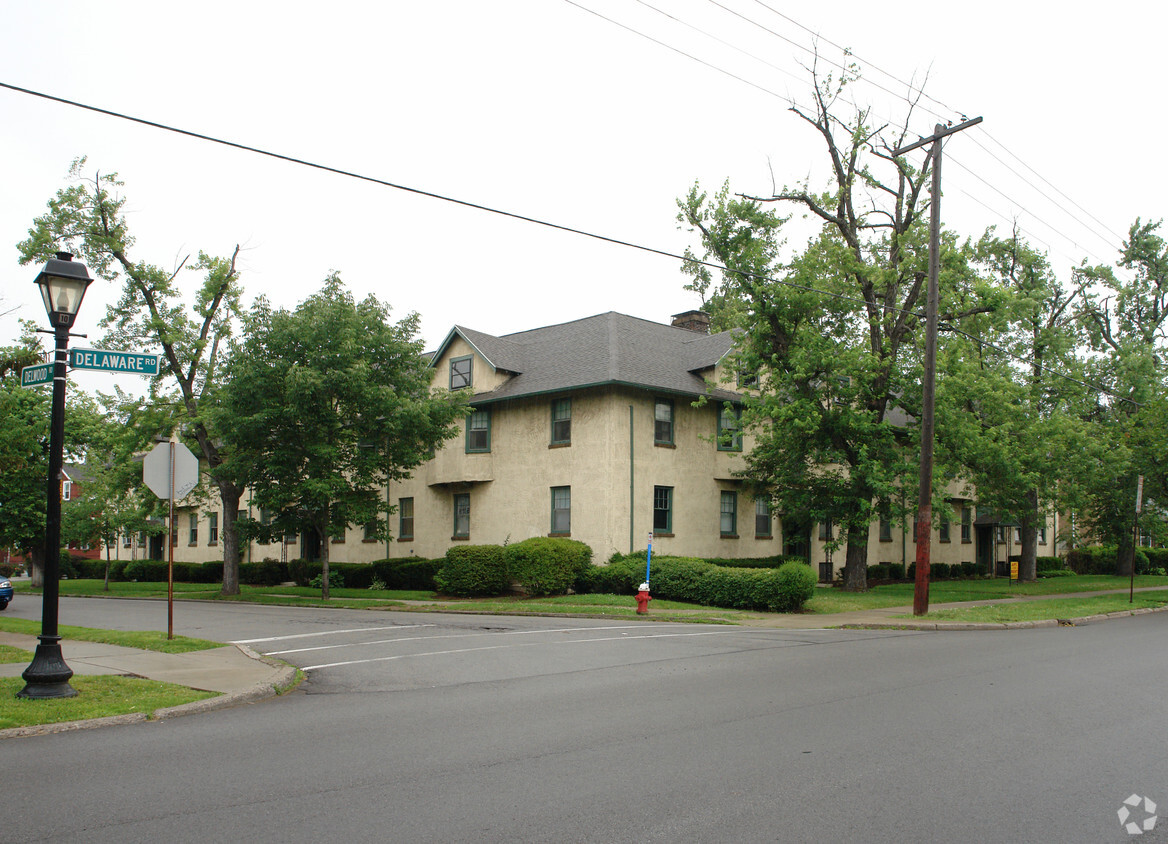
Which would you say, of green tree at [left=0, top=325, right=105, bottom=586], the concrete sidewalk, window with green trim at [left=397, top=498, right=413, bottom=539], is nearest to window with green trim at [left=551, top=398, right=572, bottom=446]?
window with green trim at [left=397, top=498, right=413, bottom=539]

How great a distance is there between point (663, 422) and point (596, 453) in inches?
113

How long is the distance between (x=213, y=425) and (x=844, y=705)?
80.4ft

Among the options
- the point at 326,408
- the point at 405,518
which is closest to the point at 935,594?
the point at 405,518

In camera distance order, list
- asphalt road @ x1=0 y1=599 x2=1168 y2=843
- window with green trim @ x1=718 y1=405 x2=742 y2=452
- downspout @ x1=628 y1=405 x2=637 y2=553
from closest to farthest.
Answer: asphalt road @ x1=0 y1=599 x2=1168 y2=843
downspout @ x1=628 y1=405 x2=637 y2=553
window with green trim @ x1=718 y1=405 x2=742 y2=452

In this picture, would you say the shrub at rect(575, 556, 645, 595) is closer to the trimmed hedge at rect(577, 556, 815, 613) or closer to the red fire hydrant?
the trimmed hedge at rect(577, 556, 815, 613)

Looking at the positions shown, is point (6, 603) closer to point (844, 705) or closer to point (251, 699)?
point (251, 699)

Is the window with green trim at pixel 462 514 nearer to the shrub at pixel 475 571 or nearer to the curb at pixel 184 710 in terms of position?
the shrub at pixel 475 571

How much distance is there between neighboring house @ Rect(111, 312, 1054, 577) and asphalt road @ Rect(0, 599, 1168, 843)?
1602 centimetres

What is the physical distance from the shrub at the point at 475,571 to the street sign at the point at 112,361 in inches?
704

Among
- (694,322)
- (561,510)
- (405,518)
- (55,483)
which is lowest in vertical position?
(405,518)

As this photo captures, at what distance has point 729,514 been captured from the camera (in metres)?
32.2

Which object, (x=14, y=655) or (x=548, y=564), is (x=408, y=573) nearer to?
(x=548, y=564)

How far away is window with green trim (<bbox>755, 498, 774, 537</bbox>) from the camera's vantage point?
33.2 meters

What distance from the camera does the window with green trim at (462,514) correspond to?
109 feet
